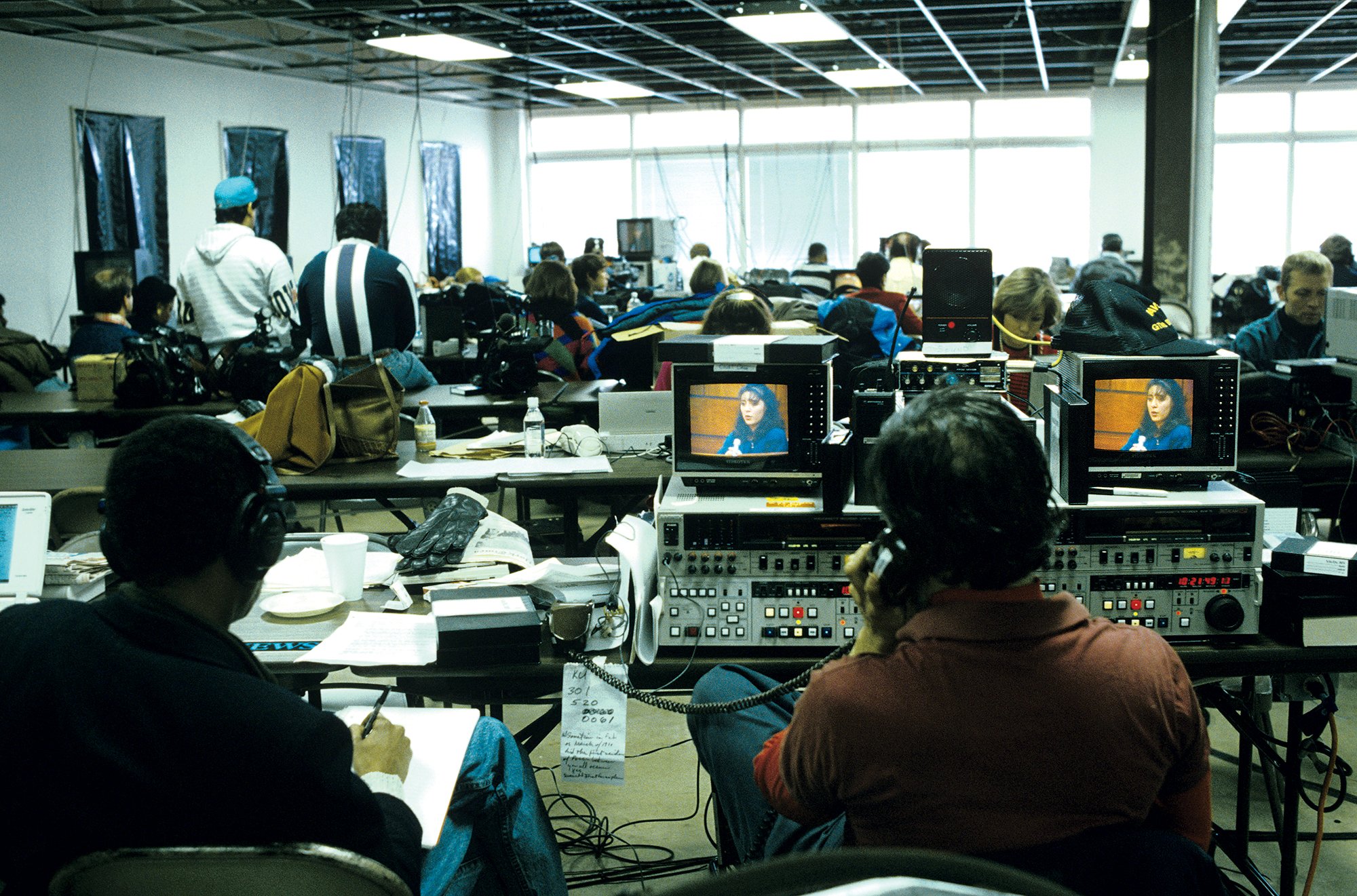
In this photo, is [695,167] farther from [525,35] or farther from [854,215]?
[525,35]

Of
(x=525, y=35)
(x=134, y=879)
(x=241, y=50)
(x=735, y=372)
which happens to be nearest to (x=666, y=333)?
(x=735, y=372)

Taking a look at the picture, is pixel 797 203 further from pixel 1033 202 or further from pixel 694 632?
pixel 694 632

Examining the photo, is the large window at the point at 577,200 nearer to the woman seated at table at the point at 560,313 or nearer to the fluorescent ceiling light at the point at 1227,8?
the fluorescent ceiling light at the point at 1227,8

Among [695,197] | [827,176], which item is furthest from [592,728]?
[695,197]

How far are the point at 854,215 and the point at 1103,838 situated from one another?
14.0 m

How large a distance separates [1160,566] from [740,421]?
882mm

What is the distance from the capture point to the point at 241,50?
9.91m

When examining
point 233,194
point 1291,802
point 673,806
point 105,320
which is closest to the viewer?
point 1291,802

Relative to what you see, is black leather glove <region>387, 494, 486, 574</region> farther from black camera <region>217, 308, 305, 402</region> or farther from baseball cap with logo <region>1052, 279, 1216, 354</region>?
black camera <region>217, 308, 305, 402</region>

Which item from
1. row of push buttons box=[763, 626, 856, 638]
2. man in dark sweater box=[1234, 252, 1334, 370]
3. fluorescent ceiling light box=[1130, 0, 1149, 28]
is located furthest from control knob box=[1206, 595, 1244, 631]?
fluorescent ceiling light box=[1130, 0, 1149, 28]

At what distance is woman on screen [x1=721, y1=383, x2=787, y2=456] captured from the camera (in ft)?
8.05

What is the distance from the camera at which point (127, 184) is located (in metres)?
9.19

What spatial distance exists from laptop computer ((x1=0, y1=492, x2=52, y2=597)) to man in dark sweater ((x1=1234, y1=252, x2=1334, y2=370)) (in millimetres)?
4445

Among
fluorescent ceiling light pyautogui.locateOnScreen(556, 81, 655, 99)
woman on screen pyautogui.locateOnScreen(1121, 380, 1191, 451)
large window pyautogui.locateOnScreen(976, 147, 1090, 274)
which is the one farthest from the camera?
large window pyautogui.locateOnScreen(976, 147, 1090, 274)
